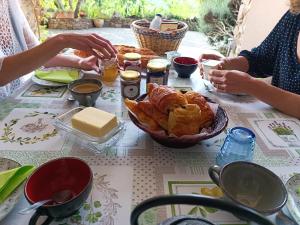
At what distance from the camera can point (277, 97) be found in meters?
0.93

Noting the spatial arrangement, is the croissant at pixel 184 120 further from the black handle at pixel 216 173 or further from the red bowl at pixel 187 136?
→ the black handle at pixel 216 173

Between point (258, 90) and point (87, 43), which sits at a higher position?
point (87, 43)

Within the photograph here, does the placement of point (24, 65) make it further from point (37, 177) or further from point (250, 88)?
point (250, 88)

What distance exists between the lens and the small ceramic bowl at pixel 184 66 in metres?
1.13

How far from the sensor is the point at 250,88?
0.96 metres

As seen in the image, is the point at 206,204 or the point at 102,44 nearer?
the point at 206,204

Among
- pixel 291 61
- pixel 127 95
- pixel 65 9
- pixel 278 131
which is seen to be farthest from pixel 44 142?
pixel 65 9

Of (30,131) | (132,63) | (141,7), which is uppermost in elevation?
(132,63)

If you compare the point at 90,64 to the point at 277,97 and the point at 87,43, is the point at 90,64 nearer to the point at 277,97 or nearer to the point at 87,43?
the point at 87,43

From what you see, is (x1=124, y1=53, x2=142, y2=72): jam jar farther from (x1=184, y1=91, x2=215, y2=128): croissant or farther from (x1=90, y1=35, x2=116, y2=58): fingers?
(x1=184, y1=91, x2=215, y2=128): croissant

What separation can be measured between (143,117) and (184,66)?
471 mm

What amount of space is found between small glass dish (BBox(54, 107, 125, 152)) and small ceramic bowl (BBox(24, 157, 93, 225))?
0.37ft

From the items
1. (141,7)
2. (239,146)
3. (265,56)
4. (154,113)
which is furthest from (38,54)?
(141,7)

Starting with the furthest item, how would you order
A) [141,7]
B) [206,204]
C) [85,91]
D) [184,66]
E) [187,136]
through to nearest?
1. [141,7]
2. [184,66]
3. [85,91]
4. [187,136]
5. [206,204]
